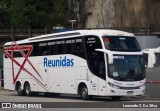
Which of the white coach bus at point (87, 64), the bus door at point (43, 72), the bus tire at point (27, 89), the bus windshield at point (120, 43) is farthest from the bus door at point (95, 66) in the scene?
the bus tire at point (27, 89)

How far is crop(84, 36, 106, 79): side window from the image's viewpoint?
27547mm

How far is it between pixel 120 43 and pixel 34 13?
236ft

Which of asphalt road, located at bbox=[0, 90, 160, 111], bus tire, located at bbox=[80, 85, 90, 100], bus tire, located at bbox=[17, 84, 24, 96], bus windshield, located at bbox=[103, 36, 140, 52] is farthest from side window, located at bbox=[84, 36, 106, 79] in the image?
bus tire, located at bbox=[17, 84, 24, 96]

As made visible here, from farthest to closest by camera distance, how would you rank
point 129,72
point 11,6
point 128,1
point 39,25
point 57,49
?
1. point 11,6
2. point 39,25
3. point 128,1
4. point 57,49
5. point 129,72

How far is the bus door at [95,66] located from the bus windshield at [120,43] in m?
0.49

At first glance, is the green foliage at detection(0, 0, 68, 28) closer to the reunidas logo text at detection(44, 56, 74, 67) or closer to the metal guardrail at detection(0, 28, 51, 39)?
the metal guardrail at detection(0, 28, 51, 39)

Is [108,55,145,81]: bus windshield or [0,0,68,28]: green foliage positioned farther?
A: [0,0,68,28]: green foliage

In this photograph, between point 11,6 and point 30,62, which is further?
point 11,6

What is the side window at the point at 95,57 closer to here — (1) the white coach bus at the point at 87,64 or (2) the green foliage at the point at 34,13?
(1) the white coach bus at the point at 87,64

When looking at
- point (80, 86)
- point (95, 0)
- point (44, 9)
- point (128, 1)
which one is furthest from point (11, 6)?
point (80, 86)

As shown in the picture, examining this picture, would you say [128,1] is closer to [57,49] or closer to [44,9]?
[44,9]

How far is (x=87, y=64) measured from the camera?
28391 millimetres

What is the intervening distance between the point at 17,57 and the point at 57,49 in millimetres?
6272

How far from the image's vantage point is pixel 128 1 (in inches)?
3561
